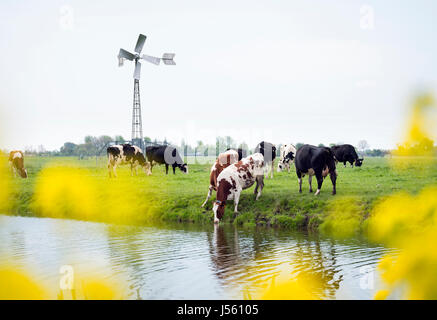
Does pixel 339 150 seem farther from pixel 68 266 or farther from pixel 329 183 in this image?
pixel 68 266

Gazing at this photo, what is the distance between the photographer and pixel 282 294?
11.2 metres

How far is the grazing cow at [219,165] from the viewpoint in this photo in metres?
22.4

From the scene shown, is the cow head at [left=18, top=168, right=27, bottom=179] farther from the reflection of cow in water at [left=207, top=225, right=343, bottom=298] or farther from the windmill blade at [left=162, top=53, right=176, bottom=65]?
the reflection of cow in water at [left=207, top=225, right=343, bottom=298]

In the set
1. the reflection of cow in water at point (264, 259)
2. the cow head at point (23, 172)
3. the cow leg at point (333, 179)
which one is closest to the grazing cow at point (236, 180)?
the reflection of cow in water at point (264, 259)

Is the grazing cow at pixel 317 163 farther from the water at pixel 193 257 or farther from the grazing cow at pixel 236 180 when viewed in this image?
the water at pixel 193 257

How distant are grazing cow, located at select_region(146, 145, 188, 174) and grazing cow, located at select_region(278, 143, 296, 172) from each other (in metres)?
6.55

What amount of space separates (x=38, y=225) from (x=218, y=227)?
7241 millimetres

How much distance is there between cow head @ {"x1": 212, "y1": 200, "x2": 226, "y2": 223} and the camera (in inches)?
796

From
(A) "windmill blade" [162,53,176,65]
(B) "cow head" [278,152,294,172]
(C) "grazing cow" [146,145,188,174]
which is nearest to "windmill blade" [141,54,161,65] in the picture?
(A) "windmill blade" [162,53,176,65]

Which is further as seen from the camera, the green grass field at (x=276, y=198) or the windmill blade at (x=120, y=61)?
the windmill blade at (x=120, y=61)

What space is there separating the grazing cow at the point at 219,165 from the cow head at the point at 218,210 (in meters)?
1.69

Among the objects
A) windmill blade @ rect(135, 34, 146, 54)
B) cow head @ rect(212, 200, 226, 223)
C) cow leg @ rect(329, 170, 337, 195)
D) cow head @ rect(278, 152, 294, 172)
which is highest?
windmill blade @ rect(135, 34, 146, 54)

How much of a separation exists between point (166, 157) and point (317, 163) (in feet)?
55.7
